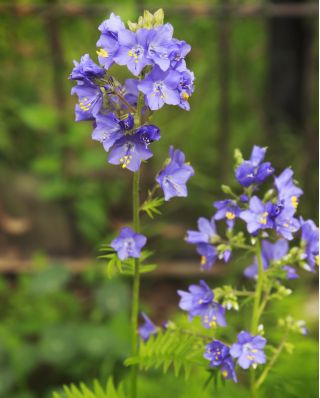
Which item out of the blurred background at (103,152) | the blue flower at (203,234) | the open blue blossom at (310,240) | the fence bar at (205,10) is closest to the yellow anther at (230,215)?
the blue flower at (203,234)

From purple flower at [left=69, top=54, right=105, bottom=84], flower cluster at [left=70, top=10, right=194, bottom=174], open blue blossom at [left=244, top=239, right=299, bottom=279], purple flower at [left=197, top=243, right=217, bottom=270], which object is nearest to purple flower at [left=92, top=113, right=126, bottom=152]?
flower cluster at [left=70, top=10, right=194, bottom=174]

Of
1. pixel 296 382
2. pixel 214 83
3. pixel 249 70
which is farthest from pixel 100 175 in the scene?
pixel 296 382

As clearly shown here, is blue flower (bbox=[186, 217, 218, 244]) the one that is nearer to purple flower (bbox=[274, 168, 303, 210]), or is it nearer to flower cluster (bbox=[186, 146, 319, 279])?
flower cluster (bbox=[186, 146, 319, 279])

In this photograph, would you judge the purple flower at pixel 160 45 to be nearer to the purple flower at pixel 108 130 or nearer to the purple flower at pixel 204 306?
the purple flower at pixel 108 130

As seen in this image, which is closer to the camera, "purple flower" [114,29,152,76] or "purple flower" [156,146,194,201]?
"purple flower" [114,29,152,76]

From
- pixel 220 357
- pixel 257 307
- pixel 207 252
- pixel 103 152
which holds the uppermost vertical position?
pixel 103 152

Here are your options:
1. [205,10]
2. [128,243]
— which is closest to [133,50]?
[128,243]

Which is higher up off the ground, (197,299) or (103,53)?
(103,53)

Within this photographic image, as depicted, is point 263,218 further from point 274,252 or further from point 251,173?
point 274,252
